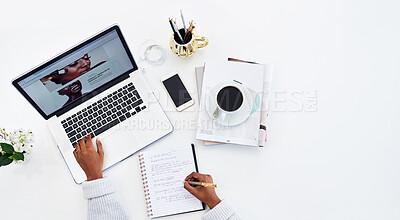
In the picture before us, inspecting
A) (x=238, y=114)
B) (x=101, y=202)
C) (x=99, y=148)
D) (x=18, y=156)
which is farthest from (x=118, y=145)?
(x=238, y=114)

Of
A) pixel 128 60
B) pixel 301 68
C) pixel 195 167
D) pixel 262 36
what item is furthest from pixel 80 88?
pixel 301 68

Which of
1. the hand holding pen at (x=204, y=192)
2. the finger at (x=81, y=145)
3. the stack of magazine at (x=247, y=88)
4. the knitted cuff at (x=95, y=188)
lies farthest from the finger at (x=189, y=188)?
the finger at (x=81, y=145)

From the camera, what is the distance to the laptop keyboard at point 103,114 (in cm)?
100

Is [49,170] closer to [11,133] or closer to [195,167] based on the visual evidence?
[11,133]

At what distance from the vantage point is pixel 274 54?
3.54 feet

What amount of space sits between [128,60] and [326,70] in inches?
28.7

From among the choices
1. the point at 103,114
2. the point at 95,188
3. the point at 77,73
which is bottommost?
the point at 95,188

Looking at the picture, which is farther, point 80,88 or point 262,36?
point 262,36

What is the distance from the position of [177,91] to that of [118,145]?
28 cm

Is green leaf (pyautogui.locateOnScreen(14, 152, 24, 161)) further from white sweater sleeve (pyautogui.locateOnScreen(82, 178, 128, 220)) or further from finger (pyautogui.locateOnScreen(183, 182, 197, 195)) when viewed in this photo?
finger (pyautogui.locateOnScreen(183, 182, 197, 195))

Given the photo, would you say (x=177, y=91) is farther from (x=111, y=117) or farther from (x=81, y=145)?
(x=81, y=145)

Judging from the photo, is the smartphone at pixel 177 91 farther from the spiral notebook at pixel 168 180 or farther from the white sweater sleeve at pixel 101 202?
the white sweater sleeve at pixel 101 202

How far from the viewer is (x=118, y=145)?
3.27 ft

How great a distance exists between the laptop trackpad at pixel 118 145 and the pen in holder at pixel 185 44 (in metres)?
0.34
